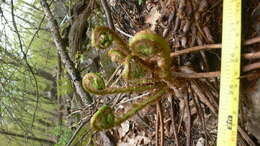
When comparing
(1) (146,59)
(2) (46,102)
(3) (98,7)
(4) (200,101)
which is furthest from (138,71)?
(2) (46,102)

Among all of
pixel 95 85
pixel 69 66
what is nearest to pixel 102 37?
pixel 95 85

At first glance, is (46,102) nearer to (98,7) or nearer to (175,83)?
(98,7)

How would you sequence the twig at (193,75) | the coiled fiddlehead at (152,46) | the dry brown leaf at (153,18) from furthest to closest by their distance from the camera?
the dry brown leaf at (153,18) < the twig at (193,75) < the coiled fiddlehead at (152,46)

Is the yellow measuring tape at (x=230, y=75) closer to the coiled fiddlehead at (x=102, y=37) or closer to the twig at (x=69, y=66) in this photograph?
the coiled fiddlehead at (x=102, y=37)

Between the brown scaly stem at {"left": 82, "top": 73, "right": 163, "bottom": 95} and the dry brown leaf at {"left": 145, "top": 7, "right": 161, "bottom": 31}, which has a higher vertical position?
the dry brown leaf at {"left": 145, "top": 7, "right": 161, "bottom": 31}

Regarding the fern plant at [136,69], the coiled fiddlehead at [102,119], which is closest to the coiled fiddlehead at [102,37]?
the fern plant at [136,69]

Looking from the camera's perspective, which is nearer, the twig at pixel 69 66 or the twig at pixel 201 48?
the twig at pixel 201 48

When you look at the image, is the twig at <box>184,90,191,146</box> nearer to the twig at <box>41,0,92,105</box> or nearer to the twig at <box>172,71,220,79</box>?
the twig at <box>172,71,220,79</box>

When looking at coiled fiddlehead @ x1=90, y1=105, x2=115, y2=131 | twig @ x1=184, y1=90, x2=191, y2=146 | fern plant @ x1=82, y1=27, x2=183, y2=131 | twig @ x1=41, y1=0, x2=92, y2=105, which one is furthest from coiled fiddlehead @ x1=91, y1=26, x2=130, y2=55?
twig @ x1=41, y1=0, x2=92, y2=105
